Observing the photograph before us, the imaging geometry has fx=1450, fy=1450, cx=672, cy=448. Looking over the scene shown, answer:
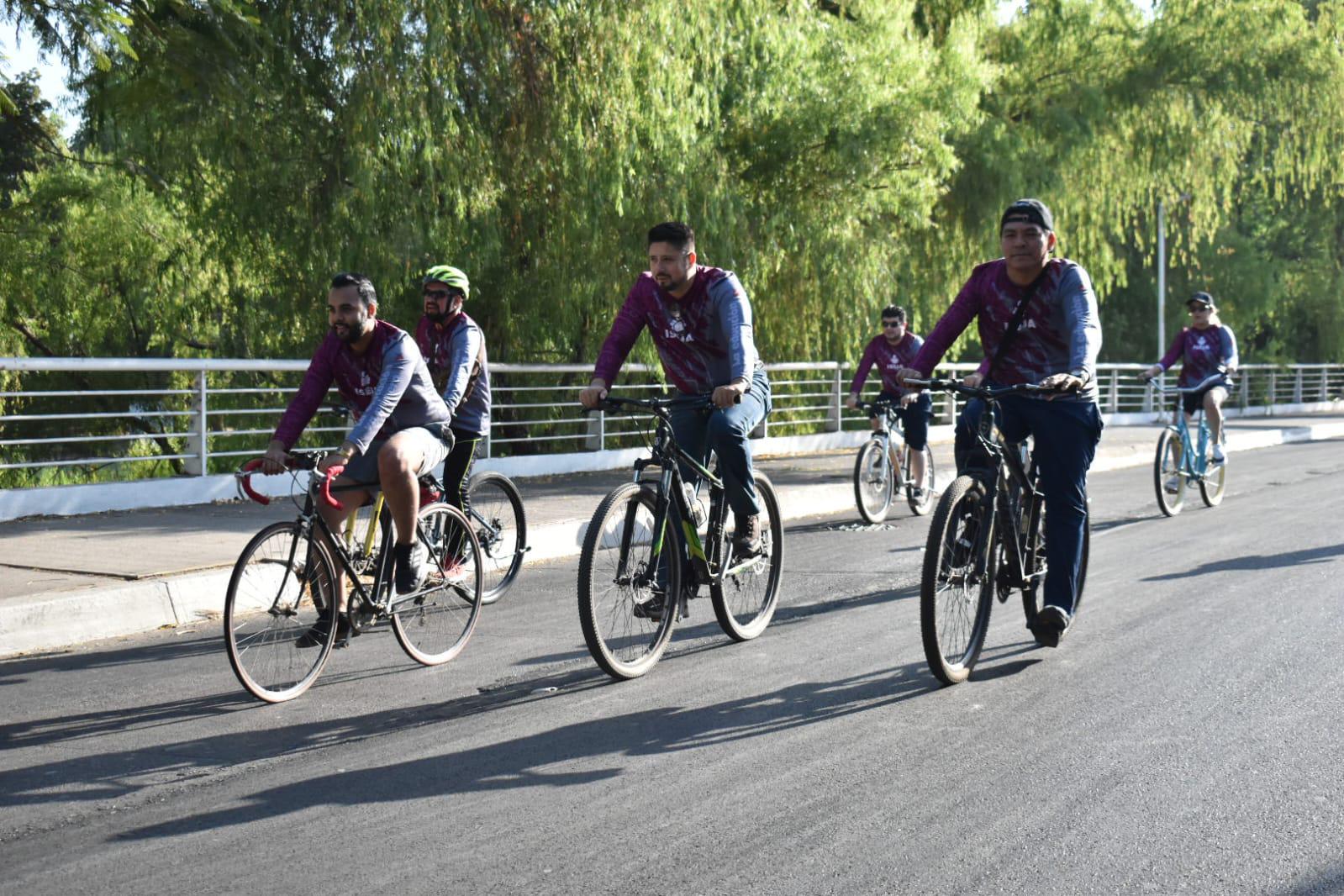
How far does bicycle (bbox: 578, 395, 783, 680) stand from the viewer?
6195 mm

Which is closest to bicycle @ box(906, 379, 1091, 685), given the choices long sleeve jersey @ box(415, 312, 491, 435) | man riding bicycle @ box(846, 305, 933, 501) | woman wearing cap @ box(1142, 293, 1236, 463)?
long sleeve jersey @ box(415, 312, 491, 435)

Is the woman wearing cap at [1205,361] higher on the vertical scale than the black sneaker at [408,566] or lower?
higher

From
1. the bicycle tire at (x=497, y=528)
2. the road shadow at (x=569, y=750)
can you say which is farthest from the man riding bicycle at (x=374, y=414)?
the bicycle tire at (x=497, y=528)

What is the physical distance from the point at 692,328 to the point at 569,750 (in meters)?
2.38

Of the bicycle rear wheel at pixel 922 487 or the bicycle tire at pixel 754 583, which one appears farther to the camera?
the bicycle rear wheel at pixel 922 487

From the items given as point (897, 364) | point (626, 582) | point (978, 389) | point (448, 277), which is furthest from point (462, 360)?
point (897, 364)

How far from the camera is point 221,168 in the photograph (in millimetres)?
14734

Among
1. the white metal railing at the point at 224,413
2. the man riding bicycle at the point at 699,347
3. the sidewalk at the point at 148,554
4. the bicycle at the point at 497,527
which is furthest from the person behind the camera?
the white metal railing at the point at 224,413

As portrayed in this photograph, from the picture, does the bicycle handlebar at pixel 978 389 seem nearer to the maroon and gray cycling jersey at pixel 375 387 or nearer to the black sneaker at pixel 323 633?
the maroon and gray cycling jersey at pixel 375 387

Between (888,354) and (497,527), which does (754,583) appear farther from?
(888,354)

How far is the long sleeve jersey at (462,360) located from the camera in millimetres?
8156

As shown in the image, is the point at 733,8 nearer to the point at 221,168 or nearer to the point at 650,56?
the point at 650,56

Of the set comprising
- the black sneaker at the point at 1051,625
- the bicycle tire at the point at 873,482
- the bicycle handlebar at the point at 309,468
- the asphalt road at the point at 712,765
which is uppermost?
the bicycle handlebar at the point at 309,468

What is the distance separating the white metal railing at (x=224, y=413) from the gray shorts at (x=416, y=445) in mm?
5371
